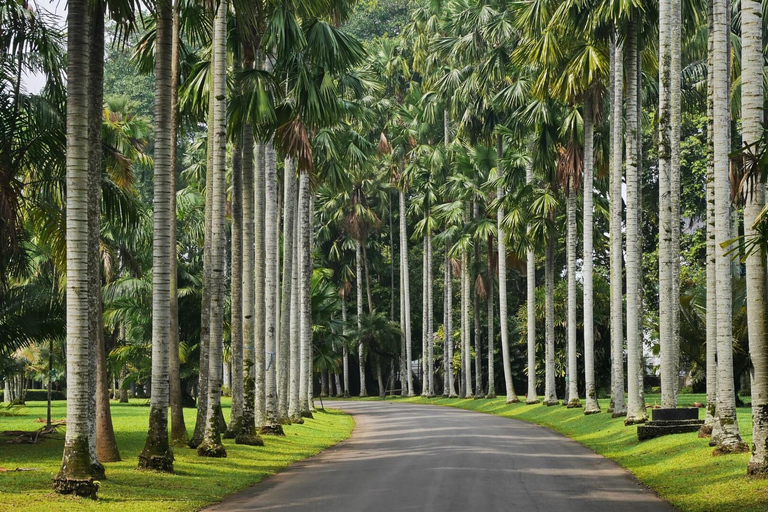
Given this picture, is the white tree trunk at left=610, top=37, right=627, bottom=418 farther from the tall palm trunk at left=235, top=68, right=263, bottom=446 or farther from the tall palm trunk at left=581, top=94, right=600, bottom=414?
the tall palm trunk at left=235, top=68, right=263, bottom=446

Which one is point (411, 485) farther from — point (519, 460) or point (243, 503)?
point (519, 460)

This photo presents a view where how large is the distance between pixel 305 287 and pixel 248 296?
1131 centimetres

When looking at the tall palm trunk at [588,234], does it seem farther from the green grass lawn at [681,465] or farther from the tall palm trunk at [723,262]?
the tall palm trunk at [723,262]

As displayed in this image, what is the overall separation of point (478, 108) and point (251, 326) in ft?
83.0

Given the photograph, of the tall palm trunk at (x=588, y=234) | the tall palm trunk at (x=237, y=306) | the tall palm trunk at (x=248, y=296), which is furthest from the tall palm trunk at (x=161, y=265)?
the tall palm trunk at (x=588, y=234)

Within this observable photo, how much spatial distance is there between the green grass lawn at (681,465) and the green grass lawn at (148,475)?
667 centimetres

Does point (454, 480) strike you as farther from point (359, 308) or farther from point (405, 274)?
point (359, 308)

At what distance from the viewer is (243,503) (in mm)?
13789

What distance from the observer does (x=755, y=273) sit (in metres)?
15.5

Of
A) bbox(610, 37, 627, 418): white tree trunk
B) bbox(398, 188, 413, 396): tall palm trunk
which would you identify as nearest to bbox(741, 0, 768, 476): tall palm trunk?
bbox(610, 37, 627, 418): white tree trunk

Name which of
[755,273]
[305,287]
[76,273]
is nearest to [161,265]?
[76,273]

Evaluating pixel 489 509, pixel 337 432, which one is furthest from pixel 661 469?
pixel 337 432

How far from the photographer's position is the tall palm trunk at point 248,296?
22.7 m

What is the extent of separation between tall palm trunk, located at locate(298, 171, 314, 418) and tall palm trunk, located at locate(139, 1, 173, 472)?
1731 centimetres
